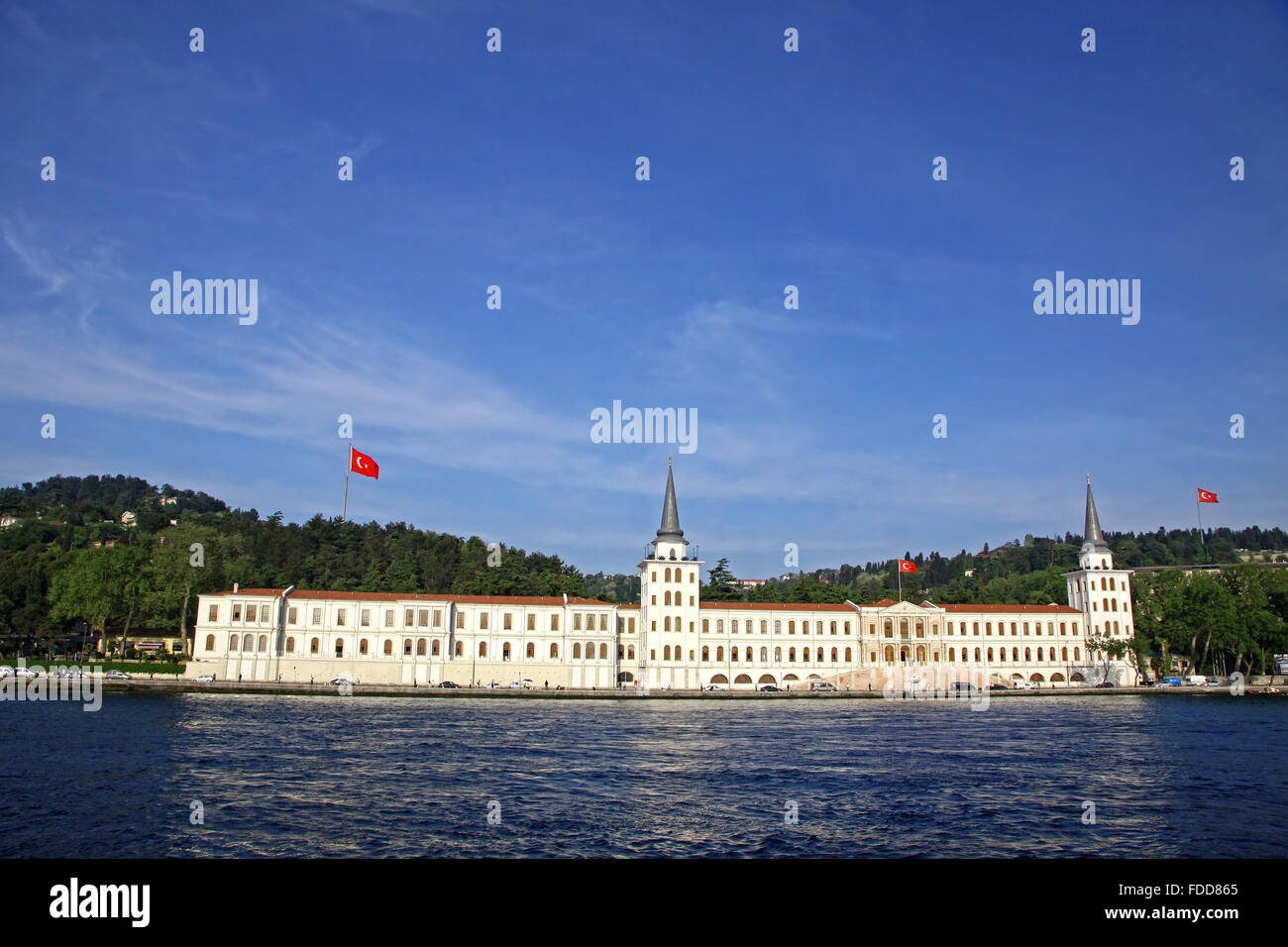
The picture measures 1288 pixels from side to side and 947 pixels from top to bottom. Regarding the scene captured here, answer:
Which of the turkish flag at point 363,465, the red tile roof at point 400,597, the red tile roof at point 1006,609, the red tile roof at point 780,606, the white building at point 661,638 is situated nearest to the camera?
the turkish flag at point 363,465

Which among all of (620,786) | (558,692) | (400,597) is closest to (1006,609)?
(558,692)

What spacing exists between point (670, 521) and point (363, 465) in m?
36.0

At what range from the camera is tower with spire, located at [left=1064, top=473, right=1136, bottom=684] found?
95.2m

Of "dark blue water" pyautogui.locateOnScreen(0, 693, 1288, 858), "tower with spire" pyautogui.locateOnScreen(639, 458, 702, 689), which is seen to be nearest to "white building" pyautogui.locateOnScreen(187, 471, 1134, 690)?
"tower with spire" pyautogui.locateOnScreen(639, 458, 702, 689)

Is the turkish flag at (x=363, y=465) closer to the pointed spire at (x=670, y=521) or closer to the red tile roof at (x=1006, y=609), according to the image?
the pointed spire at (x=670, y=521)

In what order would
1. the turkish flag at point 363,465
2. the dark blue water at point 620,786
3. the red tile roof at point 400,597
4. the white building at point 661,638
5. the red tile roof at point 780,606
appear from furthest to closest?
the red tile roof at point 780,606, the red tile roof at point 400,597, the white building at point 661,638, the turkish flag at point 363,465, the dark blue water at point 620,786

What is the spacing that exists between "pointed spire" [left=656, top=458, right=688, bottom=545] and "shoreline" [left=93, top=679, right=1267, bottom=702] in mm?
15639

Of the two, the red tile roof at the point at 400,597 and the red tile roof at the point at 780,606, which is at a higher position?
the red tile roof at the point at 400,597

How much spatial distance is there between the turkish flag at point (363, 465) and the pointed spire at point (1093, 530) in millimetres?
77526

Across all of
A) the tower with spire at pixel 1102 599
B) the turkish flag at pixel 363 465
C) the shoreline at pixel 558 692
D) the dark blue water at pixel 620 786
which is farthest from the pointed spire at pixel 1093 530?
the turkish flag at pixel 363 465

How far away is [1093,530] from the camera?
→ 100 meters

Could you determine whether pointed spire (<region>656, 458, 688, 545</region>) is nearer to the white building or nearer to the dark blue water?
the white building

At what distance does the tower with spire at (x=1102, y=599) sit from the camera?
313 feet
